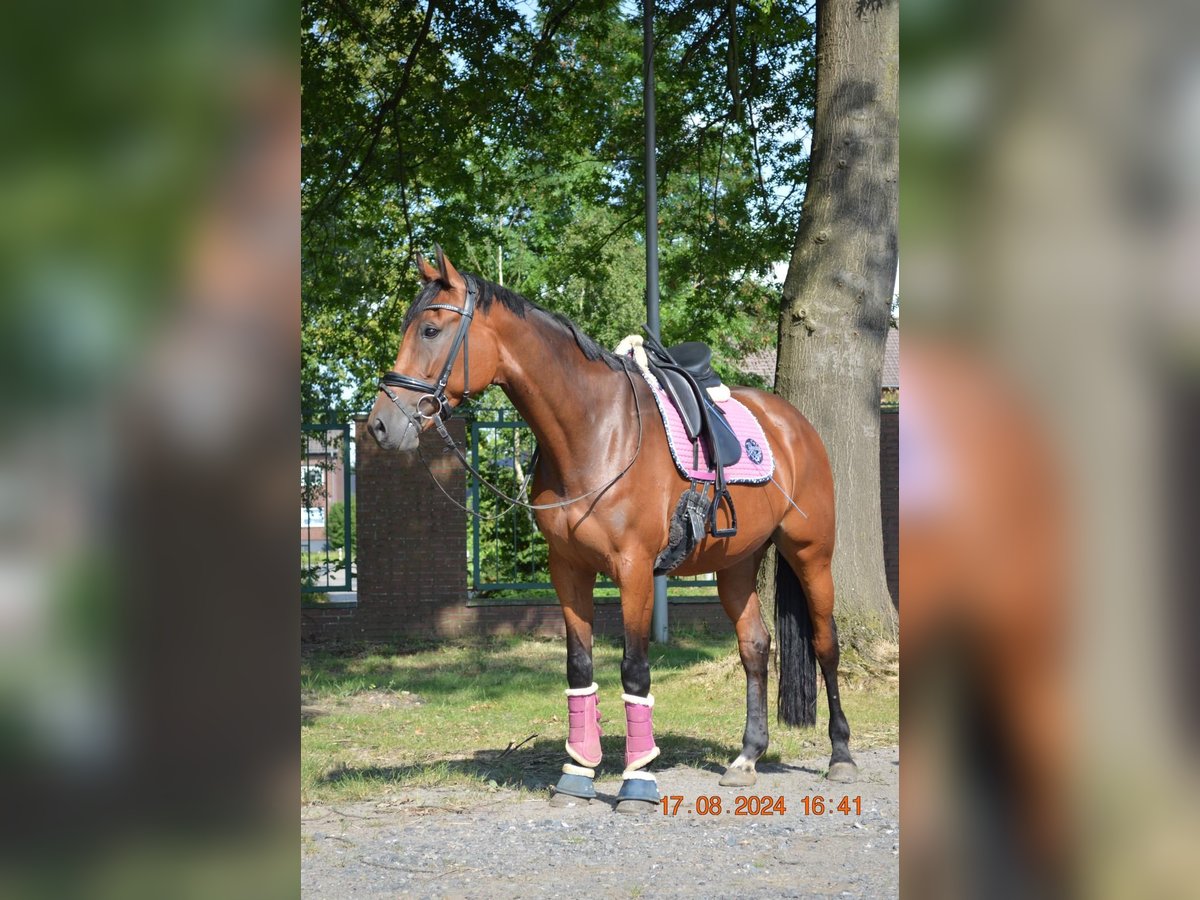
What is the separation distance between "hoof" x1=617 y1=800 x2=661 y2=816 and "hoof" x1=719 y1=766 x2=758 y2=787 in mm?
659

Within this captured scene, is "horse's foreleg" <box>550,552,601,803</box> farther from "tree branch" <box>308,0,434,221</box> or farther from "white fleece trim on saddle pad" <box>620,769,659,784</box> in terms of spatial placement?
"tree branch" <box>308,0,434,221</box>

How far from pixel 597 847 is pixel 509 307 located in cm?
238

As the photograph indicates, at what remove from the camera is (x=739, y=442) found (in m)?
6.06

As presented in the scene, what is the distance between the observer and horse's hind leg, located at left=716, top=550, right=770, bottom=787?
625 centimetres

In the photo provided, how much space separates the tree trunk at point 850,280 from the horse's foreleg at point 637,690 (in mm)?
3570

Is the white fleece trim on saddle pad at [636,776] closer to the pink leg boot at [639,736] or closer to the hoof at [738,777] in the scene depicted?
the pink leg boot at [639,736]

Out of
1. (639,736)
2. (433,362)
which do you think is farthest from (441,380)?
(639,736)

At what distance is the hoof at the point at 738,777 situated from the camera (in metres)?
6.09

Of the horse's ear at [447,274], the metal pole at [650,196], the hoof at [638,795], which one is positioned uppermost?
the metal pole at [650,196]
